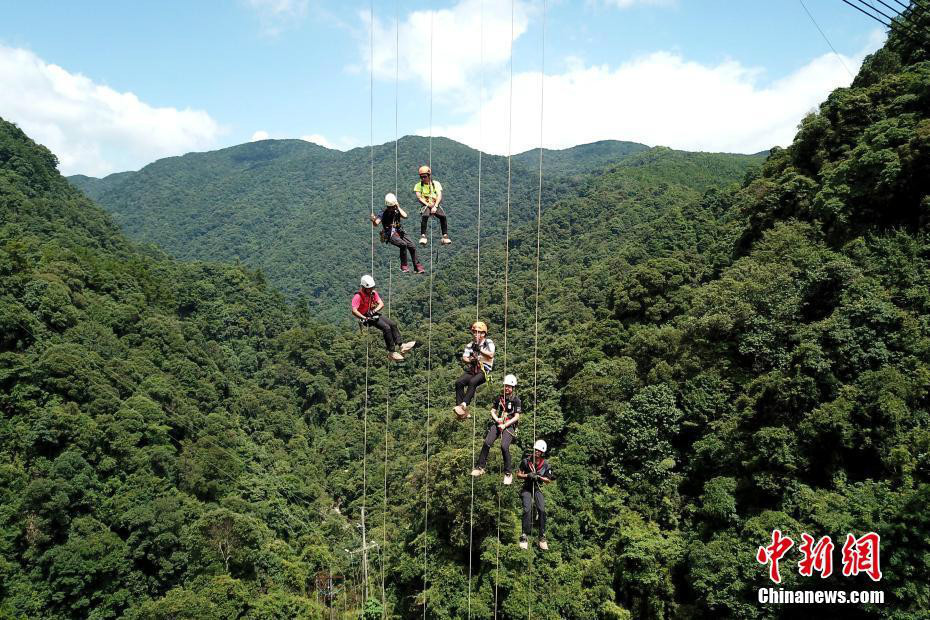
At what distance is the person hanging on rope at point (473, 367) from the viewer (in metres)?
11.4

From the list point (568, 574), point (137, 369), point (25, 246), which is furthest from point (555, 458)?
point (25, 246)

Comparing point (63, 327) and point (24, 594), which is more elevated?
point (63, 327)

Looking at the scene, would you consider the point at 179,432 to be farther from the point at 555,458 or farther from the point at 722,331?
the point at 722,331

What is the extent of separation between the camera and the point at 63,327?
38500 mm

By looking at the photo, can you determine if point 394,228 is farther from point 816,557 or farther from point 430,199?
point 816,557

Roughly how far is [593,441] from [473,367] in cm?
1678

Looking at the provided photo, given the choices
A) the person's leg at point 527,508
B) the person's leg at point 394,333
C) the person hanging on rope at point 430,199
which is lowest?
the person's leg at point 527,508

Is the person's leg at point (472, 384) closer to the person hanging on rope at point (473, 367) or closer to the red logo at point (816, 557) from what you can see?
the person hanging on rope at point (473, 367)

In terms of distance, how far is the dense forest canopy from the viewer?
18.3 m

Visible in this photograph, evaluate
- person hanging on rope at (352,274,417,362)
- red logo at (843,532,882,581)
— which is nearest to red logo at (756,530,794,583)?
red logo at (843,532,882,581)

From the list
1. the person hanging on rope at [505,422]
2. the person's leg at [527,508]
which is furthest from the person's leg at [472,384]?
the person's leg at [527,508]

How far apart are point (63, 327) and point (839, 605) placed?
43301 mm

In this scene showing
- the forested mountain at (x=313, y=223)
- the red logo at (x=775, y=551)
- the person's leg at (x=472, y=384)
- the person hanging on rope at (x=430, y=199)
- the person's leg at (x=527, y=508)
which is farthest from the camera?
the forested mountain at (x=313, y=223)

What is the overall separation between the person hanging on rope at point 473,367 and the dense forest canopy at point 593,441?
37.8ft
